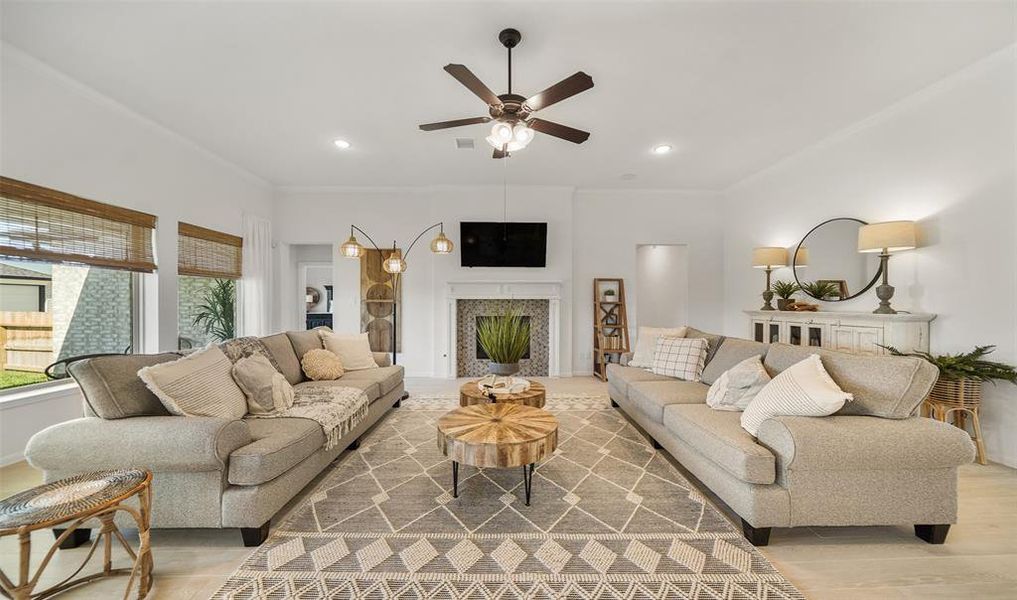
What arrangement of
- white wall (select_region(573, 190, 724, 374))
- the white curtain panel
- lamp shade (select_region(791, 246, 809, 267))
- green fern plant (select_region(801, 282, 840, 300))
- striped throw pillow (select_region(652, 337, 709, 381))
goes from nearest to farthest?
striped throw pillow (select_region(652, 337, 709, 381)) < green fern plant (select_region(801, 282, 840, 300)) < lamp shade (select_region(791, 246, 809, 267)) < the white curtain panel < white wall (select_region(573, 190, 724, 374))

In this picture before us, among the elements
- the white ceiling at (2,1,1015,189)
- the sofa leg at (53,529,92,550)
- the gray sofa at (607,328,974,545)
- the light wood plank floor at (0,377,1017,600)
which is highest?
the white ceiling at (2,1,1015,189)

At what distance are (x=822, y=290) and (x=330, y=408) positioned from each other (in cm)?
487

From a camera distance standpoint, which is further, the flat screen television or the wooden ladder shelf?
the wooden ladder shelf

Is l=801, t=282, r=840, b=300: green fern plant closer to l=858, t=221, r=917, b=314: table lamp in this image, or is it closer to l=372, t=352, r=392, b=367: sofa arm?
l=858, t=221, r=917, b=314: table lamp

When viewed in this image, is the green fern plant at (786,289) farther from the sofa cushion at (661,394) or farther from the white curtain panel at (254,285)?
the white curtain panel at (254,285)

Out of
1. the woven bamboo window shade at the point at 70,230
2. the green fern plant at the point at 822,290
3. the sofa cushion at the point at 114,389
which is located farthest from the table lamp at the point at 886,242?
the woven bamboo window shade at the point at 70,230

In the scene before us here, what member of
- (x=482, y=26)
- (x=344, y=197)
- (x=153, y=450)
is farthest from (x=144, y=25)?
(x=344, y=197)

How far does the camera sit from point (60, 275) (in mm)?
2951

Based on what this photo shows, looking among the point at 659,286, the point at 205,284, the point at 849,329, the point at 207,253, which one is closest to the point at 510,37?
the point at 849,329

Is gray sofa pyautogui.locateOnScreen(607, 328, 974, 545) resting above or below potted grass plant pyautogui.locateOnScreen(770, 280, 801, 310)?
below

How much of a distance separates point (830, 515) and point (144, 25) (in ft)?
15.1

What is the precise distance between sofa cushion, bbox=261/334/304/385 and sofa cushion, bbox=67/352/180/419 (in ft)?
3.64

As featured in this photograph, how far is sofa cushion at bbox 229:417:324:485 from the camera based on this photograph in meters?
1.78

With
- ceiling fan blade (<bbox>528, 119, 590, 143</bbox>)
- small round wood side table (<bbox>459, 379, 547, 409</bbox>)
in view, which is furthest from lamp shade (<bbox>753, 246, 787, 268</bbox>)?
small round wood side table (<bbox>459, 379, 547, 409</bbox>)
